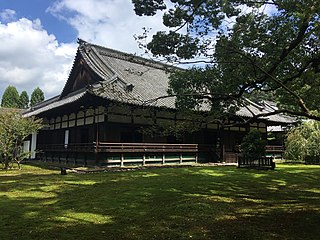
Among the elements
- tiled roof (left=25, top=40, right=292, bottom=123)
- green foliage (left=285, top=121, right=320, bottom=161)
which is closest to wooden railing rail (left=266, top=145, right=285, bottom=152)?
green foliage (left=285, top=121, right=320, bottom=161)

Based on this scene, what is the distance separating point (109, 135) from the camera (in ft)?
63.2

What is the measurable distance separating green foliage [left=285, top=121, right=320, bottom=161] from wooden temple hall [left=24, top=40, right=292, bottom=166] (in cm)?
346

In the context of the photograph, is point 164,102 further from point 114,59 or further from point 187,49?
point 187,49

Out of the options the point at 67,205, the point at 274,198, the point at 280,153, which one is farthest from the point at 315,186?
the point at 280,153

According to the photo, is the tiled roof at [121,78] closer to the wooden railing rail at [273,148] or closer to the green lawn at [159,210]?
the wooden railing rail at [273,148]

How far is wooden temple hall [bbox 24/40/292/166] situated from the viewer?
61.0 feet

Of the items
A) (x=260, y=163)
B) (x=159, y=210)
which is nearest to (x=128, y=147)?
(x=260, y=163)

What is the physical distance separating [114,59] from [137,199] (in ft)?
62.9

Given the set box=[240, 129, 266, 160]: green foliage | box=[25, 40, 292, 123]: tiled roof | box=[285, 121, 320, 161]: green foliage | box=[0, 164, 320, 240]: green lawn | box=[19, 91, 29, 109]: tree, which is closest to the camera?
box=[0, 164, 320, 240]: green lawn

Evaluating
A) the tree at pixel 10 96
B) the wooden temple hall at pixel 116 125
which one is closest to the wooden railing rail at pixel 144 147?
the wooden temple hall at pixel 116 125

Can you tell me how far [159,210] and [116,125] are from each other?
1270 cm

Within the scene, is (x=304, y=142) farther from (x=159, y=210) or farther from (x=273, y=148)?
(x=159, y=210)

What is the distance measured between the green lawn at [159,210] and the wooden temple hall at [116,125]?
6.62m

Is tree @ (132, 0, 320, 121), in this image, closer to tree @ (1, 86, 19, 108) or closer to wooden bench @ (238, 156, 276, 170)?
wooden bench @ (238, 156, 276, 170)
